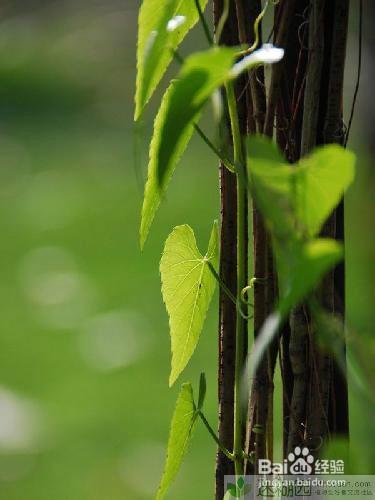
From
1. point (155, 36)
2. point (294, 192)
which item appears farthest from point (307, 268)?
point (155, 36)

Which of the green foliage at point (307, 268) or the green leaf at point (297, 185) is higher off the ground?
the green leaf at point (297, 185)

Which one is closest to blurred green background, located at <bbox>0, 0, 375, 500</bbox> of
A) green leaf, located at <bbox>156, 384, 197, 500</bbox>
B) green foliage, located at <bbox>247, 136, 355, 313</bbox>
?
green foliage, located at <bbox>247, 136, 355, 313</bbox>

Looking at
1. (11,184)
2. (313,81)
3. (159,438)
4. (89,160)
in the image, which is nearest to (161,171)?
(313,81)

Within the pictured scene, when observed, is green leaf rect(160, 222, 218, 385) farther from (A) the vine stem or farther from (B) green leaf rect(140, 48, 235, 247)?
(B) green leaf rect(140, 48, 235, 247)

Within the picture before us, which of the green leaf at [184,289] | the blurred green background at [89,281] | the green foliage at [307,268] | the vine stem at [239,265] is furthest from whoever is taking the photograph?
the blurred green background at [89,281]

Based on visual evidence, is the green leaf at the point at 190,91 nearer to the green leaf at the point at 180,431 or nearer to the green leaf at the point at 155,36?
the green leaf at the point at 155,36

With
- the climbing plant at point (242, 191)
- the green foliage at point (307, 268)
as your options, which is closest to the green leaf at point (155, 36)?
the climbing plant at point (242, 191)

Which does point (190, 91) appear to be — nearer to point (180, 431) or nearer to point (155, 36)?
point (155, 36)
